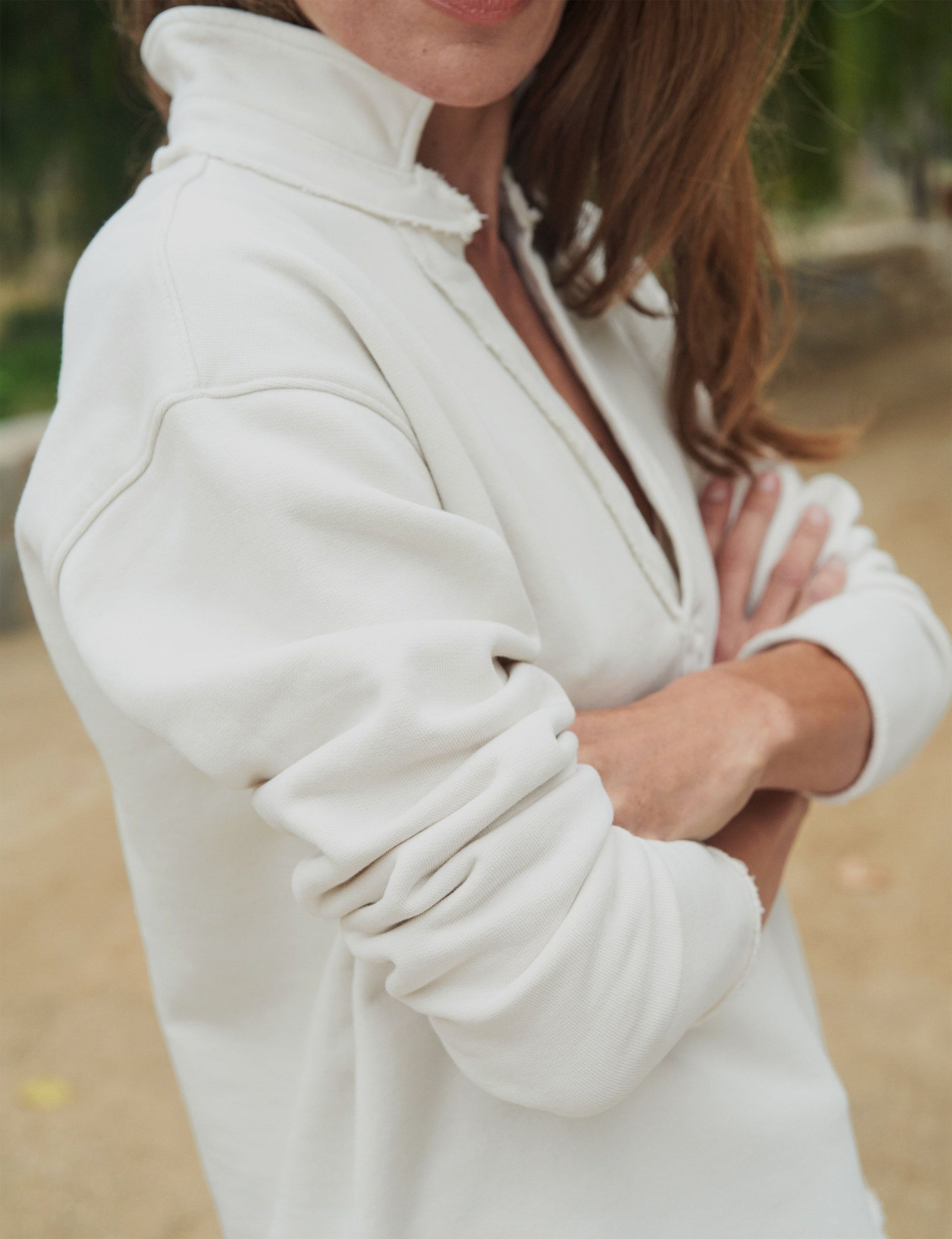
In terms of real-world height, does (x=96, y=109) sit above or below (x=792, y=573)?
below

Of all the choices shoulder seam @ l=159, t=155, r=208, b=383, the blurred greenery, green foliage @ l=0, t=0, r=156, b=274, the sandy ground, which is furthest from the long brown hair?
green foliage @ l=0, t=0, r=156, b=274

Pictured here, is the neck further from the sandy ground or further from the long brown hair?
the sandy ground

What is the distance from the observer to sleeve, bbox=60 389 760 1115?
669 mm

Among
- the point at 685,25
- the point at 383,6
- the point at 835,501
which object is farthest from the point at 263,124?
the point at 835,501

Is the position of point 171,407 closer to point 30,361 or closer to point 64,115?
point 64,115

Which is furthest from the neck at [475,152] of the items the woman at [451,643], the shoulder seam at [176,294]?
the shoulder seam at [176,294]

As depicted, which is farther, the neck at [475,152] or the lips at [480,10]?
the neck at [475,152]

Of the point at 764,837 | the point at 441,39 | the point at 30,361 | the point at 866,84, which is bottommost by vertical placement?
the point at 30,361

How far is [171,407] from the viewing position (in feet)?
2.26

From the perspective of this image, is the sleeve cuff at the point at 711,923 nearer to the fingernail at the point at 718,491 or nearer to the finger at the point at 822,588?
the finger at the point at 822,588

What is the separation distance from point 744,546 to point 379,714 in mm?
665

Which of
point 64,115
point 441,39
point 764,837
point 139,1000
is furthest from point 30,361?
point 764,837

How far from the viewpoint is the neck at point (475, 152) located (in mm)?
1004

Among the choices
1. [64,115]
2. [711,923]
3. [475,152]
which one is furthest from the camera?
[64,115]
